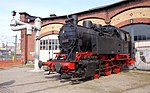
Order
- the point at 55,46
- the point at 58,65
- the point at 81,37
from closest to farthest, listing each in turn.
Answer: the point at 58,65, the point at 81,37, the point at 55,46

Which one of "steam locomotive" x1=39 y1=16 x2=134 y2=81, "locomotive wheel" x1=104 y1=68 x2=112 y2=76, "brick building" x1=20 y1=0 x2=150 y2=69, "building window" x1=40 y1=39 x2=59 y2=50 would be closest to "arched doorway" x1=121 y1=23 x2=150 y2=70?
"brick building" x1=20 y1=0 x2=150 y2=69

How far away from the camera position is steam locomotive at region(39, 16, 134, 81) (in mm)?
9852

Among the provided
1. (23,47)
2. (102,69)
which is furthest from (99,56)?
(23,47)

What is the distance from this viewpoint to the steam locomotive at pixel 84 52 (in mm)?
9852

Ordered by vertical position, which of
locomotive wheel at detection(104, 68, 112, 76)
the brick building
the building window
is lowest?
locomotive wheel at detection(104, 68, 112, 76)

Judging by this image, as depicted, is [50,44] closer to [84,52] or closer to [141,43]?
[141,43]

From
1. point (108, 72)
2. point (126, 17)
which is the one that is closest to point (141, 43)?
point (126, 17)

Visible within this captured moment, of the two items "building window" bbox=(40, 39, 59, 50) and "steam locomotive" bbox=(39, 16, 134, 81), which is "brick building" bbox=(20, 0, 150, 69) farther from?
"steam locomotive" bbox=(39, 16, 134, 81)

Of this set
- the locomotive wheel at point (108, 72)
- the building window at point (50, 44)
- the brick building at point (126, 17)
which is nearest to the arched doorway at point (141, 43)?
the brick building at point (126, 17)

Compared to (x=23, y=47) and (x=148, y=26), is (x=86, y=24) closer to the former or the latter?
(x=148, y=26)

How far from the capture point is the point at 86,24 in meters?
12.6

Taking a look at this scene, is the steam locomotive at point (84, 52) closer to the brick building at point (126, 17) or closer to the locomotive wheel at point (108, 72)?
the locomotive wheel at point (108, 72)

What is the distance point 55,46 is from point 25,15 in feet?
22.8

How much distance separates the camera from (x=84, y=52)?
10531 millimetres
